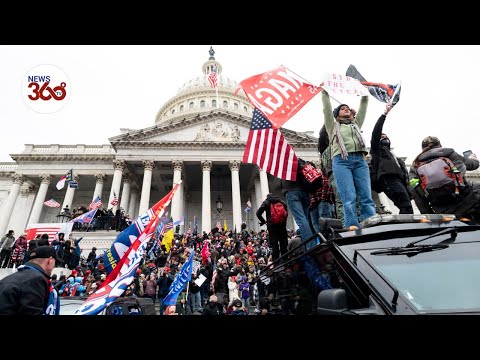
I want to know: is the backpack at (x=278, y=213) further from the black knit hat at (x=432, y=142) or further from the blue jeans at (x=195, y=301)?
the blue jeans at (x=195, y=301)

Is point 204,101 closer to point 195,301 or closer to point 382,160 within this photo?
point 195,301

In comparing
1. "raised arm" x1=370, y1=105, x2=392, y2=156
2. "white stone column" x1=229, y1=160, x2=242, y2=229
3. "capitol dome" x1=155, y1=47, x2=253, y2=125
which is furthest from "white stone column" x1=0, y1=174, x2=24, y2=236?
"raised arm" x1=370, y1=105, x2=392, y2=156

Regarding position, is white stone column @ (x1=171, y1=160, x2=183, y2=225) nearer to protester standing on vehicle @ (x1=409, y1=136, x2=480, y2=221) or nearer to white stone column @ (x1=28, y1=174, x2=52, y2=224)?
white stone column @ (x1=28, y1=174, x2=52, y2=224)

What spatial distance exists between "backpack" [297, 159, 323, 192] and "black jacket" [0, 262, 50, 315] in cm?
423

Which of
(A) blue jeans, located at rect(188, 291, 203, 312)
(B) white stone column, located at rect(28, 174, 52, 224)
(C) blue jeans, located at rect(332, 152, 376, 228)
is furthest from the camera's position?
(B) white stone column, located at rect(28, 174, 52, 224)

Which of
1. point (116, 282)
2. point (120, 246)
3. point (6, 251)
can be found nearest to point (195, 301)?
point (120, 246)

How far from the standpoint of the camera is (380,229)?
120 inches

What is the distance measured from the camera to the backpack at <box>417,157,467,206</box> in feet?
15.9

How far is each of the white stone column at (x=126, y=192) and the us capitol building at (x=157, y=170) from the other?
0.07m

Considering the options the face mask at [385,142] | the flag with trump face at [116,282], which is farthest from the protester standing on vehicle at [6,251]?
the face mask at [385,142]
